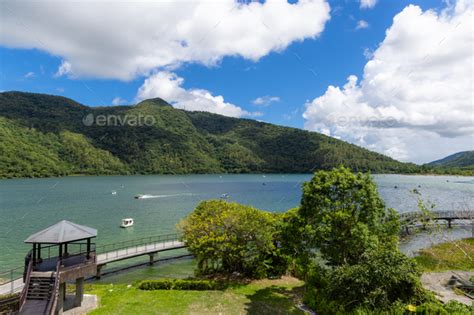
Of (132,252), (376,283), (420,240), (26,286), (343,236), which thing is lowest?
(420,240)

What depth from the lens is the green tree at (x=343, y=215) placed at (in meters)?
16.8

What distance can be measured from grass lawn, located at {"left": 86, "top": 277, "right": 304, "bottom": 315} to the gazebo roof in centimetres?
460

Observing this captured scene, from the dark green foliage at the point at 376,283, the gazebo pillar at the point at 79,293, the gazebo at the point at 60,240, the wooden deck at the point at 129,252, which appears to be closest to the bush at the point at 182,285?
the gazebo pillar at the point at 79,293

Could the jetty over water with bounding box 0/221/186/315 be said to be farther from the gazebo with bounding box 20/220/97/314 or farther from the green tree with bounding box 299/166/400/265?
the green tree with bounding box 299/166/400/265

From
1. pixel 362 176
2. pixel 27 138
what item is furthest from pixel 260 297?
pixel 27 138

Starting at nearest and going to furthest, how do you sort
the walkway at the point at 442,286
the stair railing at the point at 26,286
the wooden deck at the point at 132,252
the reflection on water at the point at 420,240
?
the stair railing at the point at 26,286, the walkway at the point at 442,286, the wooden deck at the point at 132,252, the reflection on water at the point at 420,240

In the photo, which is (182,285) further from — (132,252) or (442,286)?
A: (442,286)

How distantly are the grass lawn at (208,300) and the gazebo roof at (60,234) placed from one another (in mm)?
4605

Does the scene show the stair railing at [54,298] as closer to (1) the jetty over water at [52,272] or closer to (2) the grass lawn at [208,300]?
(1) the jetty over water at [52,272]

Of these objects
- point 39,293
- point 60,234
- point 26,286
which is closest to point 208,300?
point 39,293

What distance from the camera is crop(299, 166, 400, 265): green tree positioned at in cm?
1681

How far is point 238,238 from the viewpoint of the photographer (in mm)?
22438

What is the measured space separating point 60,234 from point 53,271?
6.60 ft

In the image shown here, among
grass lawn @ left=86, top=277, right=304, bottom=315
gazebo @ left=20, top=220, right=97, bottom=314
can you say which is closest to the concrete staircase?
gazebo @ left=20, top=220, right=97, bottom=314
